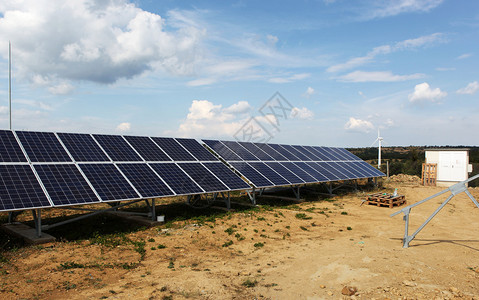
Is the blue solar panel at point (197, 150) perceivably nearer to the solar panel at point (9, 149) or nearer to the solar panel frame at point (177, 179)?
the solar panel frame at point (177, 179)

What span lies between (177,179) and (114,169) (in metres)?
3.54

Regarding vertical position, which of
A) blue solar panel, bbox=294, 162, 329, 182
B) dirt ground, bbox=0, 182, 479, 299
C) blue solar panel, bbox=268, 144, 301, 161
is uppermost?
blue solar panel, bbox=268, 144, 301, 161

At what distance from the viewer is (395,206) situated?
27.0 metres

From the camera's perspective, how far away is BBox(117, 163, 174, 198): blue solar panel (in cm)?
1656

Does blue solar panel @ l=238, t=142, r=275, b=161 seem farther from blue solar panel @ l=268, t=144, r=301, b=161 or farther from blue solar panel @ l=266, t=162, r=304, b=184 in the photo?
blue solar panel @ l=268, t=144, r=301, b=161

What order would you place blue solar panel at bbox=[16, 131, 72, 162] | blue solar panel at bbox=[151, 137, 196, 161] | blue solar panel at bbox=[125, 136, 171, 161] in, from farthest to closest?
1. blue solar panel at bbox=[151, 137, 196, 161]
2. blue solar panel at bbox=[125, 136, 171, 161]
3. blue solar panel at bbox=[16, 131, 72, 162]

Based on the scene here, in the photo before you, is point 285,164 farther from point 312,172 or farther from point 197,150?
point 197,150

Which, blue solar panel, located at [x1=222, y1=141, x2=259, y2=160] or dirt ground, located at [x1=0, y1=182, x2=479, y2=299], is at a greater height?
blue solar panel, located at [x1=222, y1=141, x2=259, y2=160]

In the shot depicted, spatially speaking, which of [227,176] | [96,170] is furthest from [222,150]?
[96,170]

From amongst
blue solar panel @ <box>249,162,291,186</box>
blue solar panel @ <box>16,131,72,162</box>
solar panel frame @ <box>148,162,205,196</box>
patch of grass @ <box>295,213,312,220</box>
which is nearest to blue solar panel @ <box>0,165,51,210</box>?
blue solar panel @ <box>16,131,72,162</box>

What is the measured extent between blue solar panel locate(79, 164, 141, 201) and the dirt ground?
6.42ft

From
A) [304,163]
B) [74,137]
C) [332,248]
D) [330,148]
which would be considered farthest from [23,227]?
[330,148]

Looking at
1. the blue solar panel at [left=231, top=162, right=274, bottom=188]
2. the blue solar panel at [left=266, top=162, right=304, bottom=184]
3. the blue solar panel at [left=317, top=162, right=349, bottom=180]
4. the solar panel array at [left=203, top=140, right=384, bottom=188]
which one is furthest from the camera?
the blue solar panel at [left=317, top=162, right=349, bottom=180]

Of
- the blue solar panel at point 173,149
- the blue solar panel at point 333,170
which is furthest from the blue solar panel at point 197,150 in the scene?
the blue solar panel at point 333,170
